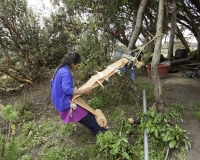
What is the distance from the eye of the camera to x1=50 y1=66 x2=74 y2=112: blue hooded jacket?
2.46 metres

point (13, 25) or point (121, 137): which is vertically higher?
point (13, 25)

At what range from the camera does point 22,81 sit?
5.54 meters

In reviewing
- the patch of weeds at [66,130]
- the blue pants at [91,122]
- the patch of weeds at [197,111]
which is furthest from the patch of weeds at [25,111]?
the patch of weeds at [197,111]

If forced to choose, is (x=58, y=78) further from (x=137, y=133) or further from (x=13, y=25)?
(x=13, y=25)

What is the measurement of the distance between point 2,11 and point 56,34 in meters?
1.72

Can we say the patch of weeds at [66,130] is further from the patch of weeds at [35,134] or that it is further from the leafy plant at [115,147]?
the leafy plant at [115,147]

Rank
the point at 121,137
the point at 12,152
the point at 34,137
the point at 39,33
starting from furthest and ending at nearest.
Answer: the point at 39,33 → the point at 34,137 → the point at 121,137 → the point at 12,152

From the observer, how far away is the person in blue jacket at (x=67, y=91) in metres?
2.48


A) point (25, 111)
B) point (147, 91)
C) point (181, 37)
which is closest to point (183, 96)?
point (147, 91)

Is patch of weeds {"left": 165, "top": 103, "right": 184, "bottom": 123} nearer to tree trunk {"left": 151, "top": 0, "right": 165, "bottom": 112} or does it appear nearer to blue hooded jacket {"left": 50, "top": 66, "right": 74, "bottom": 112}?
tree trunk {"left": 151, "top": 0, "right": 165, "bottom": 112}

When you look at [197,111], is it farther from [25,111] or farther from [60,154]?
[25,111]

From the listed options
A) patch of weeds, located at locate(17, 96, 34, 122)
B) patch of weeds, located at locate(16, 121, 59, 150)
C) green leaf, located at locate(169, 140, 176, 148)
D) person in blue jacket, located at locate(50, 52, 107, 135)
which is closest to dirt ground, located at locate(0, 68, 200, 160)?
green leaf, located at locate(169, 140, 176, 148)

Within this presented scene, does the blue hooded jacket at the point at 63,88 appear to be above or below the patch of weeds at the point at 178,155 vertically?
above

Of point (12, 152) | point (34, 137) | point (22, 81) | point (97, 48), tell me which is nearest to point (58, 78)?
point (12, 152)
